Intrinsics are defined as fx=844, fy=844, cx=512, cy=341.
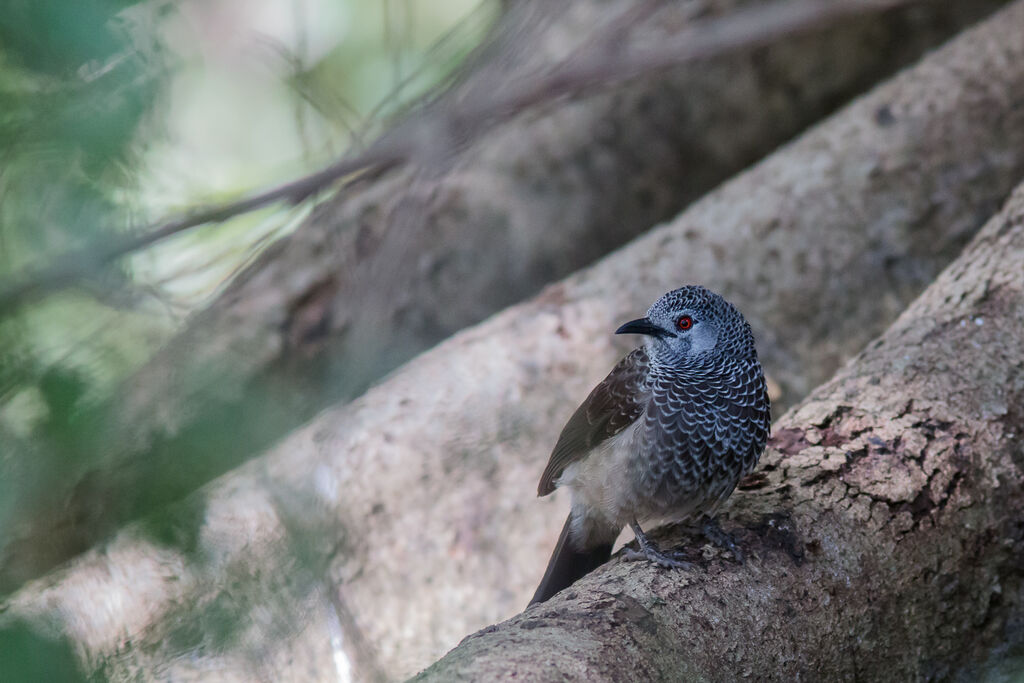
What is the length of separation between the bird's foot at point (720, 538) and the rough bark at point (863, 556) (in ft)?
0.12

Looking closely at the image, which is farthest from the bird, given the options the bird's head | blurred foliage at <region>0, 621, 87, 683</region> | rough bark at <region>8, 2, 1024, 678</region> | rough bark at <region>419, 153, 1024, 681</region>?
blurred foliage at <region>0, 621, 87, 683</region>

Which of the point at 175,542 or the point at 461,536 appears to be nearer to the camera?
the point at 175,542

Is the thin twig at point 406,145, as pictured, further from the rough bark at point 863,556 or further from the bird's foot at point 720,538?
the bird's foot at point 720,538

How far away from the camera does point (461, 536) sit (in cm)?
365

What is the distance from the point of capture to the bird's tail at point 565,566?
288cm

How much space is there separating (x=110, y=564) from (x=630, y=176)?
367cm

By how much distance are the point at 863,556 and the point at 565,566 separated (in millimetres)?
959

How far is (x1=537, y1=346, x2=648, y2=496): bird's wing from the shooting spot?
8.90 feet

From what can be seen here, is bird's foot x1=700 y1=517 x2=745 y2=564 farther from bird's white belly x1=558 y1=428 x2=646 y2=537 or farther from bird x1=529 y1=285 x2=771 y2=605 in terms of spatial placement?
bird's white belly x1=558 y1=428 x2=646 y2=537

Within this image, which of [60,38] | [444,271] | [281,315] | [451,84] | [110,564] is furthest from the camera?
[444,271]

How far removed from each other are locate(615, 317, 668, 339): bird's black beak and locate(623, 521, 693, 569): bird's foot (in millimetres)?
610

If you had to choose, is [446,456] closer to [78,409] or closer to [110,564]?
[110,564]

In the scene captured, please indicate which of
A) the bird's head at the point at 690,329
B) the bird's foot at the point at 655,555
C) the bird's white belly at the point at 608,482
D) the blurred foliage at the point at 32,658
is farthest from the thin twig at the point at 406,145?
the bird's foot at the point at 655,555

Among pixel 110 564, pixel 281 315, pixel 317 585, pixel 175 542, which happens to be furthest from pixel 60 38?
pixel 281 315
